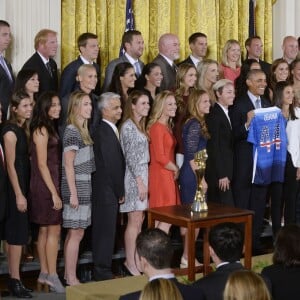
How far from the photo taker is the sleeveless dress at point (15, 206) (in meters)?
6.52

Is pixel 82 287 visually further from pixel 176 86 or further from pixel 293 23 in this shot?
pixel 293 23

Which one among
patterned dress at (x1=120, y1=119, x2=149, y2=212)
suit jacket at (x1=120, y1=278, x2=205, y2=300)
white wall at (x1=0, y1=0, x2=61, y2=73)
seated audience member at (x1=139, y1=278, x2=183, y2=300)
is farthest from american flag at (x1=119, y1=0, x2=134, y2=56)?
seated audience member at (x1=139, y1=278, x2=183, y2=300)

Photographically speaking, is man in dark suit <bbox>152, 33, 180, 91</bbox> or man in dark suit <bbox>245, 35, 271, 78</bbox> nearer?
man in dark suit <bbox>152, 33, 180, 91</bbox>

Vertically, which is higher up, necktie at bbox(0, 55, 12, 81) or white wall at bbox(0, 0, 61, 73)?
white wall at bbox(0, 0, 61, 73)

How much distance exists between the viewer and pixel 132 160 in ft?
23.3

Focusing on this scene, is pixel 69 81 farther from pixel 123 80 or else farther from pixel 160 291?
pixel 160 291

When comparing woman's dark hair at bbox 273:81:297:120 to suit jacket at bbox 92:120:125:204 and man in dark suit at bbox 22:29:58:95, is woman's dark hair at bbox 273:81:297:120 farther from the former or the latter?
man in dark suit at bbox 22:29:58:95

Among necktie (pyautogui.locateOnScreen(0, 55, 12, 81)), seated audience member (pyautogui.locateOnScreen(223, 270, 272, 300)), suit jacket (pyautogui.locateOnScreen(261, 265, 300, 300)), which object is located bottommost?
suit jacket (pyautogui.locateOnScreen(261, 265, 300, 300))

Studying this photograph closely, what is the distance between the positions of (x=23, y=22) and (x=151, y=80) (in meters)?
1.38

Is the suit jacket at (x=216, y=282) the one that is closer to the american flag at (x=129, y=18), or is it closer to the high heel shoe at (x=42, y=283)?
the high heel shoe at (x=42, y=283)

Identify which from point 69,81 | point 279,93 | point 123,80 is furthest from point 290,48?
point 69,81

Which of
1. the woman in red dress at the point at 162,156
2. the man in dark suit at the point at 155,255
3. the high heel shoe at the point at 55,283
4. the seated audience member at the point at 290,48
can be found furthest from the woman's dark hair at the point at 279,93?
the man in dark suit at the point at 155,255

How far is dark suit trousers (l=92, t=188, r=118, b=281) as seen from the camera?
6.94 metres

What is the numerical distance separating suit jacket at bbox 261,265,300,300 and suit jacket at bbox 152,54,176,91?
12.0ft
